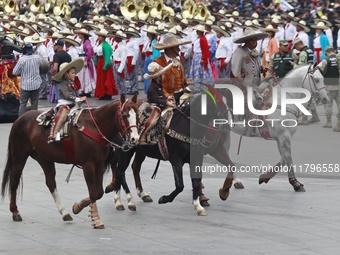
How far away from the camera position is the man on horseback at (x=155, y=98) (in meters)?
15.1

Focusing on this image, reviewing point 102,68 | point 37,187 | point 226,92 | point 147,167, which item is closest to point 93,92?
point 102,68

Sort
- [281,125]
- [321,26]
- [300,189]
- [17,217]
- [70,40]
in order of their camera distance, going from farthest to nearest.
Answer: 1. [321,26]
2. [70,40]
3. [281,125]
4. [300,189]
5. [17,217]

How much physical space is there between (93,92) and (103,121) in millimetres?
16009

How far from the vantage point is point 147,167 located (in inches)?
745

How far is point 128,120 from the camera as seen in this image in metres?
13.5

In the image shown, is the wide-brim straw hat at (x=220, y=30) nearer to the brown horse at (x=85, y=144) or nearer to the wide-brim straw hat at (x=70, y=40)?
the wide-brim straw hat at (x=70, y=40)

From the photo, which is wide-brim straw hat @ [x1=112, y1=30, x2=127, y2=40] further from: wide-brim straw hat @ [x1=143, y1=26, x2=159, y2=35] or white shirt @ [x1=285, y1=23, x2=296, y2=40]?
white shirt @ [x1=285, y1=23, x2=296, y2=40]

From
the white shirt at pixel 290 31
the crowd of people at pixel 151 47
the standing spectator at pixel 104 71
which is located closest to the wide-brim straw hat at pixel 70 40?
the crowd of people at pixel 151 47

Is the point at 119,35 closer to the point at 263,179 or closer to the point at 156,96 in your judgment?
the point at 263,179

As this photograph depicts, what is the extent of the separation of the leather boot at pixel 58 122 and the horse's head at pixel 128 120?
0.87 m

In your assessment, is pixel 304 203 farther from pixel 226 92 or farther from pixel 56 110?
pixel 56 110

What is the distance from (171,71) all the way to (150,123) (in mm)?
942

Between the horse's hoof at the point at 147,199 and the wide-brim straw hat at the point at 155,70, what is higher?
the wide-brim straw hat at the point at 155,70

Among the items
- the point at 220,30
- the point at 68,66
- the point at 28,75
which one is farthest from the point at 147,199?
the point at 220,30
